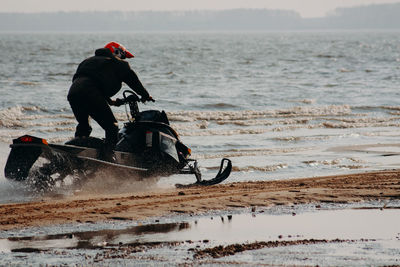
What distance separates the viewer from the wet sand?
7332 mm

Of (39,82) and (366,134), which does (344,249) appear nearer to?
(366,134)

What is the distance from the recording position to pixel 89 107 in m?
8.83

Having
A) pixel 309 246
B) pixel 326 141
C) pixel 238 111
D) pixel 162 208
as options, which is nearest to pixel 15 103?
pixel 238 111

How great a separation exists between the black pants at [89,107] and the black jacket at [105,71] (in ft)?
0.24

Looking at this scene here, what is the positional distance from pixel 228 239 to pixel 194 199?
1919 mm

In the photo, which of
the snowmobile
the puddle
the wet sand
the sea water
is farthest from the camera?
the sea water

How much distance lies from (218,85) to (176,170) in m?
20.9

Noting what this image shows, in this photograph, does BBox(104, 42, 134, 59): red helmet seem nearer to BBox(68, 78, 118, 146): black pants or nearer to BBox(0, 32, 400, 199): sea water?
BBox(68, 78, 118, 146): black pants

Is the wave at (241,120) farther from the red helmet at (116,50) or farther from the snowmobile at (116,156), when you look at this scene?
the red helmet at (116,50)

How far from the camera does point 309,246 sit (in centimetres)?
614

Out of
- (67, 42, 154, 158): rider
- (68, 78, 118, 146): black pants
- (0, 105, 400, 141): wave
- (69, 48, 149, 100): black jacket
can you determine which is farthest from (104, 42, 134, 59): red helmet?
(0, 105, 400, 141): wave

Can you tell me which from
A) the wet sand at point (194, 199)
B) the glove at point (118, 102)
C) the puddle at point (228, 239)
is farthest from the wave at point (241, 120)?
the puddle at point (228, 239)

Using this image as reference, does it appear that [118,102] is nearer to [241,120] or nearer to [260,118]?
[241,120]

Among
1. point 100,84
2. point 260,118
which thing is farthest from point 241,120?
point 100,84
